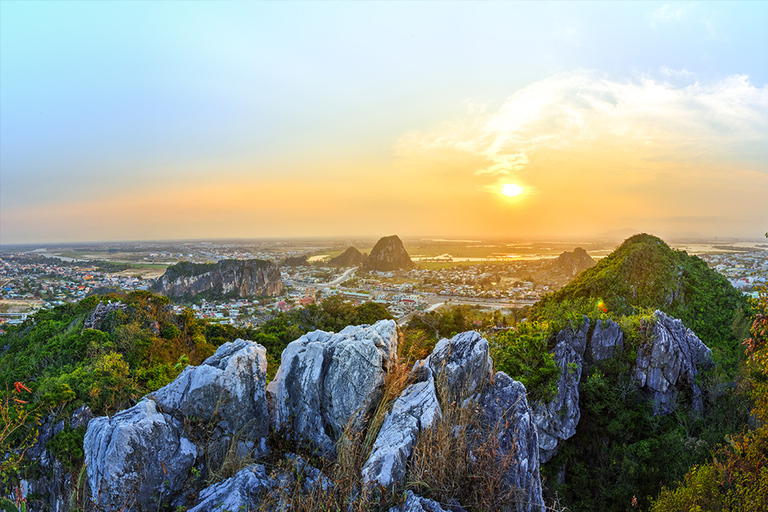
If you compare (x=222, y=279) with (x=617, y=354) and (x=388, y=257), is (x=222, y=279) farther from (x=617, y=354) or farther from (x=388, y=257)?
(x=617, y=354)

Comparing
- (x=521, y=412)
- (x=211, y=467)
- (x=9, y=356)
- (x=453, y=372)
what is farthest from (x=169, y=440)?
(x=9, y=356)

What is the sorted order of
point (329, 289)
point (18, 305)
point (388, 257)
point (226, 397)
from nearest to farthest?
point (226, 397) < point (18, 305) < point (329, 289) < point (388, 257)

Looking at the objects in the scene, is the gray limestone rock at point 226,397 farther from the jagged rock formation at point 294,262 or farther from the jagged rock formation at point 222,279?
the jagged rock formation at point 294,262

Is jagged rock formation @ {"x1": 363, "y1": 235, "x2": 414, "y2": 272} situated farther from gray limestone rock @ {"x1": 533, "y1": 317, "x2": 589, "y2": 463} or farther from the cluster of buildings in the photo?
gray limestone rock @ {"x1": 533, "y1": 317, "x2": 589, "y2": 463}

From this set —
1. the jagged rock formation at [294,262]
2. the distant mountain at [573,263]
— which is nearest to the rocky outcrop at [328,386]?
the distant mountain at [573,263]

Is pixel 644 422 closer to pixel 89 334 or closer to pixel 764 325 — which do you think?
pixel 764 325

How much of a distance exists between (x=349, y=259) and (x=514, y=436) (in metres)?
89.9

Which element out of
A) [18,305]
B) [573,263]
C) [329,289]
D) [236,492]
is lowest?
[329,289]

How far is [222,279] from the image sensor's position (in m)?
53.9

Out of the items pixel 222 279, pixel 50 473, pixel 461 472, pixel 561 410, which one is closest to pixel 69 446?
pixel 50 473

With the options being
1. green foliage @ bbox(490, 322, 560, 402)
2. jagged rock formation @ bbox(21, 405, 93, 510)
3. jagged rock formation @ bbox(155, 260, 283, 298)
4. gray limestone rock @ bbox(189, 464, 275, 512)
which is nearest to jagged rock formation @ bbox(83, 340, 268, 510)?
gray limestone rock @ bbox(189, 464, 275, 512)

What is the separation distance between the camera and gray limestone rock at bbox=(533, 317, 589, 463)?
9445 mm

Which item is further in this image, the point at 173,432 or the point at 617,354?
the point at 617,354

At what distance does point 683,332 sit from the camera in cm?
1130
